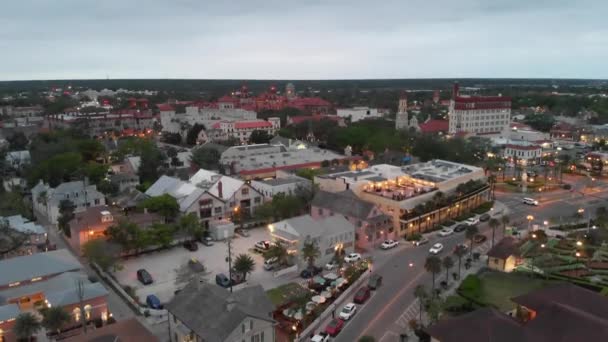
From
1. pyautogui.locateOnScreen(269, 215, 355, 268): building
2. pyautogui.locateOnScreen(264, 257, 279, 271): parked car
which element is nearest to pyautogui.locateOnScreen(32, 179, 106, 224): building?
pyautogui.locateOnScreen(269, 215, 355, 268): building

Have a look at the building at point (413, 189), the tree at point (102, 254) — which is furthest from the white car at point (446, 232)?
the tree at point (102, 254)

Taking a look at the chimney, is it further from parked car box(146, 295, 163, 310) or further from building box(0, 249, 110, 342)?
parked car box(146, 295, 163, 310)

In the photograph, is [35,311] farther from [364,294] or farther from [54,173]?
[54,173]

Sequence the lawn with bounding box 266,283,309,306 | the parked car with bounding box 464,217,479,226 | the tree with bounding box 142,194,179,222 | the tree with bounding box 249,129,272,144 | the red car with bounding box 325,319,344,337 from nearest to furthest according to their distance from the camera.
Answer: the red car with bounding box 325,319,344,337
the lawn with bounding box 266,283,309,306
the tree with bounding box 142,194,179,222
the parked car with bounding box 464,217,479,226
the tree with bounding box 249,129,272,144

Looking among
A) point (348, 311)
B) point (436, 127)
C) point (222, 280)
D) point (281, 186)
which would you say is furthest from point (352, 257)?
point (436, 127)

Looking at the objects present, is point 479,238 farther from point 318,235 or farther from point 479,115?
point 479,115
